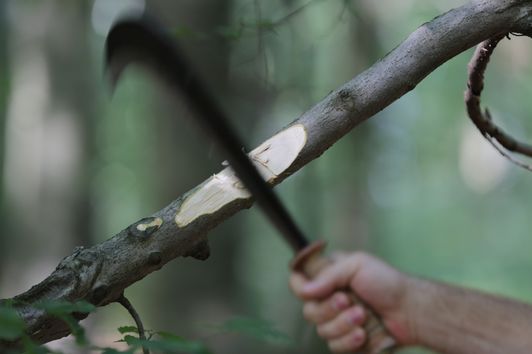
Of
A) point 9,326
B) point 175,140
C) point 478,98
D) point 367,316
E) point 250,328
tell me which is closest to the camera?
point 9,326

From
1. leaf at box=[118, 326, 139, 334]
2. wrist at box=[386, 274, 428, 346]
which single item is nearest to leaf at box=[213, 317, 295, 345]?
leaf at box=[118, 326, 139, 334]

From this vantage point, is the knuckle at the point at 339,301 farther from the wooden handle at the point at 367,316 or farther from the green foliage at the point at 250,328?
the green foliage at the point at 250,328

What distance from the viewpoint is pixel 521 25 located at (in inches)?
36.7

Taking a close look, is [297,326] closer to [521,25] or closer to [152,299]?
[152,299]

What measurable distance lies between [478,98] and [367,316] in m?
0.80

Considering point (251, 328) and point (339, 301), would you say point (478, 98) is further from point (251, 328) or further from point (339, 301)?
point (339, 301)

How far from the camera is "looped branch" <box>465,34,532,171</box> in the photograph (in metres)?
1.07

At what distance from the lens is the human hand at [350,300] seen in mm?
1708

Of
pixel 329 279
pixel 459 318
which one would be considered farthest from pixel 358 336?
pixel 459 318

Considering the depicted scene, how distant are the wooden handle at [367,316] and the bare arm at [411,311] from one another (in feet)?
0.07

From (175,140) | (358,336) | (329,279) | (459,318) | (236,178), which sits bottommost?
(459,318)

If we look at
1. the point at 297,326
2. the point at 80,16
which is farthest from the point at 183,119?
the point at 297,326

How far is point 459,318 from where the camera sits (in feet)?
6.09

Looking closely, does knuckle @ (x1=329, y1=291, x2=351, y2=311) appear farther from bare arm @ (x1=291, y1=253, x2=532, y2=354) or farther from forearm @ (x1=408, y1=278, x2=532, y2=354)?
forearm @ (x1=408, y1=278, x2=532, y2=354)
